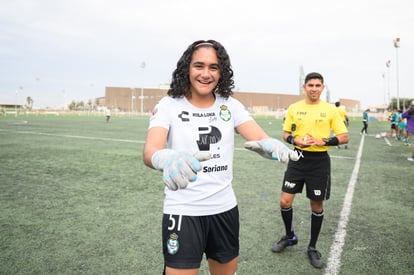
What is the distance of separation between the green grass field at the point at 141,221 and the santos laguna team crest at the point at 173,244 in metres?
1.65

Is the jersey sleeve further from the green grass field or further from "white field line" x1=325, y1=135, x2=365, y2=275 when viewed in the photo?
"white field line" x1=325, y1=135, x2=365, y2=275

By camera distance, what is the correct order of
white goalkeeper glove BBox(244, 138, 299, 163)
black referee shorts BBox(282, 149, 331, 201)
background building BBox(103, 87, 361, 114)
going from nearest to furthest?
white goalkeeper glove BBox(244, 138, 299, 163) < black referee shorts BBox(282, 149, 331, 201) < background building BBox(103, 87, 361, 114)

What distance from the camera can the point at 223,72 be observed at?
7.63 feet

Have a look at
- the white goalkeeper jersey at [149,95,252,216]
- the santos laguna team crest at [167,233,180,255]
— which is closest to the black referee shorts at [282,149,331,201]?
the white goalkeeper jersey at [149,95,252,216]

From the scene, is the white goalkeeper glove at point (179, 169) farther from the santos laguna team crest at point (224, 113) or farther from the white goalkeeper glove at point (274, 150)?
the santos laguna team crest at point (224, 113)

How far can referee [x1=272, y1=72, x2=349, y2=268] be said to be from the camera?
3.87 metres

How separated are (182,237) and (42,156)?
10.5 meters

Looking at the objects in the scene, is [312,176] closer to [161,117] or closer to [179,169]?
[161,117]

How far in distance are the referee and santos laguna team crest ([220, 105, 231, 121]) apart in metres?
1.90

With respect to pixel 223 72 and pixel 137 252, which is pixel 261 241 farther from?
pixel 223 72

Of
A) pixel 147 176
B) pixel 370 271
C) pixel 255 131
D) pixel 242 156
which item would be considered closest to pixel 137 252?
pixel 255 131

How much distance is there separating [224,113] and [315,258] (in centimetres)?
247

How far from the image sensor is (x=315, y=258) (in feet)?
12.0

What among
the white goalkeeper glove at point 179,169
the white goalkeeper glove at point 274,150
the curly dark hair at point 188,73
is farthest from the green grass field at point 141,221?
the white goalkeeper glove at point 179,169
